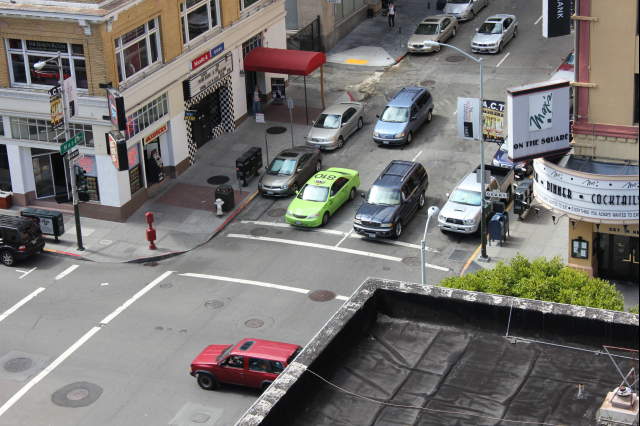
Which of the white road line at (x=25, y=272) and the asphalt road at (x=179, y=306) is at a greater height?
the white road line at (x=25, y=272)

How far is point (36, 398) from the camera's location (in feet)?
117

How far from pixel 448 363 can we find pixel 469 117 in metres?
25.3

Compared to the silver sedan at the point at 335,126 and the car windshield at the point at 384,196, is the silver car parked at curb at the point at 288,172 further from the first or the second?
the car windshield at the point at 384,196

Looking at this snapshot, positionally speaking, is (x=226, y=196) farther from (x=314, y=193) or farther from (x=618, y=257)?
(x=618, y=257)

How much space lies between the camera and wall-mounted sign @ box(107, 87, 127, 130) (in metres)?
43.7

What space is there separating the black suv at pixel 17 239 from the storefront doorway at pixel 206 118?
36.8ft

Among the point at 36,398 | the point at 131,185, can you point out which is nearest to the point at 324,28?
the point at 131,185

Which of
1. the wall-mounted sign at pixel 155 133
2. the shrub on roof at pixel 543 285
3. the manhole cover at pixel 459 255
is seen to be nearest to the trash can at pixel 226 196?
the wall-mounted sign at pixel 155 133

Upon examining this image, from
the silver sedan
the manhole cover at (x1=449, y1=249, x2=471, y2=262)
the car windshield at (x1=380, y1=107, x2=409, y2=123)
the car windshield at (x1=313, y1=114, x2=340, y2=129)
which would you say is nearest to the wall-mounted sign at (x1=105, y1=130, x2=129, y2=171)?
the silver sedan

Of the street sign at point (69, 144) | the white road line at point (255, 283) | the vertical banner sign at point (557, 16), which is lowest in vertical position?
the white road line at point (255, 283)

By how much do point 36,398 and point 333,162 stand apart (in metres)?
20.6

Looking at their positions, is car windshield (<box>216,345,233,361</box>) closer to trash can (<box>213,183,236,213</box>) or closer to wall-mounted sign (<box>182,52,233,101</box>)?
trash can (<box>213,183,236,213</box>)

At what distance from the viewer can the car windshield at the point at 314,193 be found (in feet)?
152

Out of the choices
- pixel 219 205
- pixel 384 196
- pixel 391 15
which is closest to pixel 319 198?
pixel 384 196
